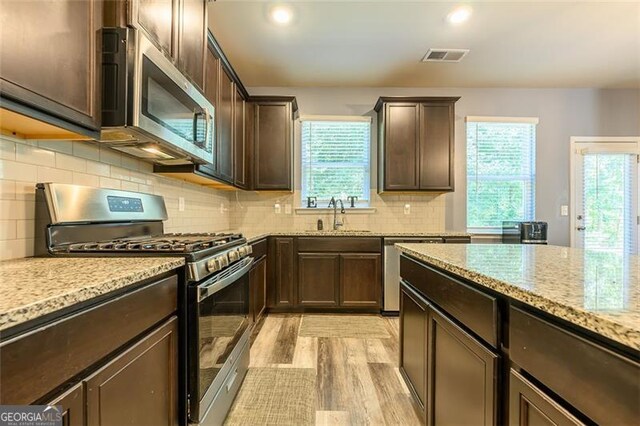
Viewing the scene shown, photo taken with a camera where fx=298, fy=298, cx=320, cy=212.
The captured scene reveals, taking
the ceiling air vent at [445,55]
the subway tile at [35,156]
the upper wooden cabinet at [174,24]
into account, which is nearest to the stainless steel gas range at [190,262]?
the subway tile at [35,156]

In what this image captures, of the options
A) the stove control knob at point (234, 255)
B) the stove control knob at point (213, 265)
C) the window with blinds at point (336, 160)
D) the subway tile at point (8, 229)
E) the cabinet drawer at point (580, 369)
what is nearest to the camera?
the cabinet drawer at point (580, 369)

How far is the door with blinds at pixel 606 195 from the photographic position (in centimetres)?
384

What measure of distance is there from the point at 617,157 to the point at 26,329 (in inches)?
221

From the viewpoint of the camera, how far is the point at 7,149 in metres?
1.11

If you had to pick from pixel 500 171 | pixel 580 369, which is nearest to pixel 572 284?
pixel 580 369

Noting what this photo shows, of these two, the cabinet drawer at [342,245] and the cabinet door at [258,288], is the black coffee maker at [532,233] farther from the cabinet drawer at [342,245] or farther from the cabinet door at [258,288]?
the cabinet door at [258,288]

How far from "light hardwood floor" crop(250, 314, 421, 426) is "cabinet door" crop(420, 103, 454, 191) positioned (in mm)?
1810

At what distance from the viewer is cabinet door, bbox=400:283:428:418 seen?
1.44 m

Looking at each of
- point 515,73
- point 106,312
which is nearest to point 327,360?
point 106,312

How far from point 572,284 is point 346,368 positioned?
169 centimetres

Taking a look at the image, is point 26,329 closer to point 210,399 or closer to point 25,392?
point 25,392

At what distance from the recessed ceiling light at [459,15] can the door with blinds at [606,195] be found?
8.72 ft

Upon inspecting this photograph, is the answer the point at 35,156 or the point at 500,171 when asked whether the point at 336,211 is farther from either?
the point at 35,156

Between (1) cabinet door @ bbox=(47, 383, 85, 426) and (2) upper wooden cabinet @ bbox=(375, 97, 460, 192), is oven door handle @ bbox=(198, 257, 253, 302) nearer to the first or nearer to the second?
(1) cabinet door @ bbox=(47, 383, 85, 426)
